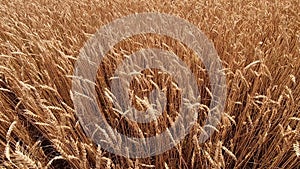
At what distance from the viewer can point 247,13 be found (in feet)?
5.76

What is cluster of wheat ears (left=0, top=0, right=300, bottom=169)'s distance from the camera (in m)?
0.72

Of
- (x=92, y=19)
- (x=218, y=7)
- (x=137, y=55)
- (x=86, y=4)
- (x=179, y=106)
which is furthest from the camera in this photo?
(x=86, y=4)

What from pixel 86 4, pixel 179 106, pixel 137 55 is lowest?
pixel 179 106

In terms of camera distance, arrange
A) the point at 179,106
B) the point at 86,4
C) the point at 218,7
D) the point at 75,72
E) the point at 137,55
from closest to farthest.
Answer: the point at 179,106
the point at 75,72
the point at 137,55
the point at 218,7
the point at 86,4

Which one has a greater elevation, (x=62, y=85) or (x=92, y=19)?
(x=92, y=19)

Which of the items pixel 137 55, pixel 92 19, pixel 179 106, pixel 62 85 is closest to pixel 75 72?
pixel 62 85

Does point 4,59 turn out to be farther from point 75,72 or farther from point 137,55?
point 137,55

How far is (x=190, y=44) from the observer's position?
3.90ft

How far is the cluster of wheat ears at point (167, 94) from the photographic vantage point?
0.72 m

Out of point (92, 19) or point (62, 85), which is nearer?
point (62, 85)

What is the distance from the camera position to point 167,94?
39.6 inches

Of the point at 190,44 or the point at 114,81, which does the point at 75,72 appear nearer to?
the point at 114,81

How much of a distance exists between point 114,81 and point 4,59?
0.43m

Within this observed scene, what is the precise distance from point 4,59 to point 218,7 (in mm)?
1250
